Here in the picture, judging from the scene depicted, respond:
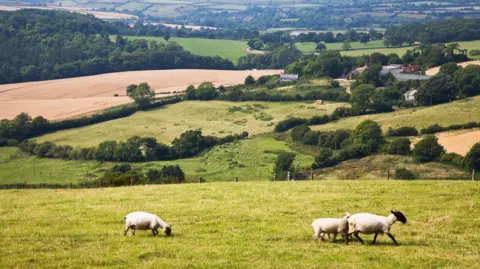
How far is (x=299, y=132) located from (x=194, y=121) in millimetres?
20003

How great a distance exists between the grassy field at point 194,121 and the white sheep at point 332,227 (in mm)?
66742

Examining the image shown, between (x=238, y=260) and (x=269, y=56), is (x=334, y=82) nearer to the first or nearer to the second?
(x=269, y=56)

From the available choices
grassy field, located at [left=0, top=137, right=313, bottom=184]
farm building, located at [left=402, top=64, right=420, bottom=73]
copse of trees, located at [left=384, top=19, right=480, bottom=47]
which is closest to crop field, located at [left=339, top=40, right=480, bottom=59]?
copse of trees, located at [left=384, top=19, right=480, bottom=47]

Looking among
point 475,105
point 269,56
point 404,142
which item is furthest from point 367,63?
point 404,142

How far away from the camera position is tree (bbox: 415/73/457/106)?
99375mm

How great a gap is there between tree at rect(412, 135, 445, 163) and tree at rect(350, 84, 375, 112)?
105 feet

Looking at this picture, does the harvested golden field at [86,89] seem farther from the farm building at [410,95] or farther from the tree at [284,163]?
the tree at [284,163]

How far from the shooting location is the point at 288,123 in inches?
3627

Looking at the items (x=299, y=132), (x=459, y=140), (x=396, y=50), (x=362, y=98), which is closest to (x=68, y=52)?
(x=396, y=50)

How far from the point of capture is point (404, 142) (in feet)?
230

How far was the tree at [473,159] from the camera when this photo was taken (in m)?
57.4

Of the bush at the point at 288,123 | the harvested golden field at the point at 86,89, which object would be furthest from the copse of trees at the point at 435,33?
the bush at the point at 288,123

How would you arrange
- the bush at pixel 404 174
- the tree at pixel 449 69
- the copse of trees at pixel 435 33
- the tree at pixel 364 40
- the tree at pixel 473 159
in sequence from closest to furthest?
the bush at pixel 404 174 → the tree at pixel 473 159 → the tree at pixel 449 69 → the copse of trees at pixel 435 33 → the tree at pixel 364 40

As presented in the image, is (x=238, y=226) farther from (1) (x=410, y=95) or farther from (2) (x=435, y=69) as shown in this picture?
(2) (x=435, y=69)
